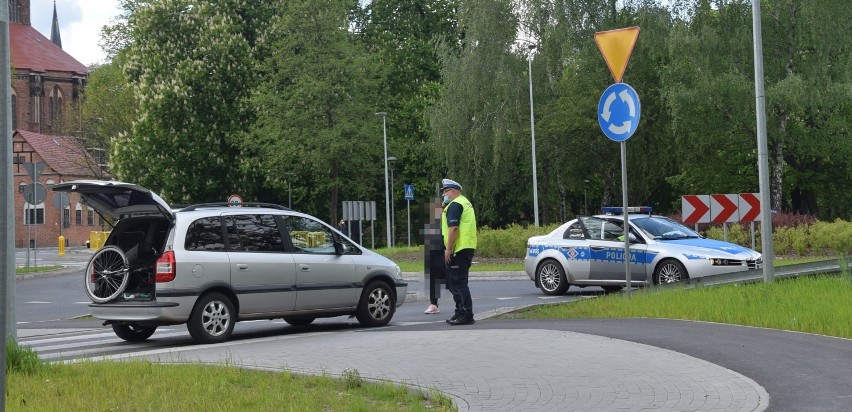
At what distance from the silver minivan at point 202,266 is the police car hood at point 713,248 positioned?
7.49 meters

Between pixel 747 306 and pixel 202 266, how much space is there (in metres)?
6.51

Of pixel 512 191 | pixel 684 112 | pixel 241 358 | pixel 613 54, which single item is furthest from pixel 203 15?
pixel 241 358

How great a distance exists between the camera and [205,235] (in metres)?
14.1

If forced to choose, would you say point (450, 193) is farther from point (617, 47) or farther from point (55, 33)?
point (55, 33)

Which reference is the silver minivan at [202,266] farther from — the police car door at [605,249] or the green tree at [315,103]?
the green tree at [315,103]

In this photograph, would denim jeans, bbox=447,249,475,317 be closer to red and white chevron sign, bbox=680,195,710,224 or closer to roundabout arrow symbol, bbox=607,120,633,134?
roundabout arrow symbol, bbox=607,120,633,134

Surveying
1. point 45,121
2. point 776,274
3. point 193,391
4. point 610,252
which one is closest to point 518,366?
point 193,391

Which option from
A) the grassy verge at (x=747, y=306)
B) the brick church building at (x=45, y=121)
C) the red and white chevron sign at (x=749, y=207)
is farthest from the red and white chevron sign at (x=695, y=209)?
the brick church building at (x=45, y=121)

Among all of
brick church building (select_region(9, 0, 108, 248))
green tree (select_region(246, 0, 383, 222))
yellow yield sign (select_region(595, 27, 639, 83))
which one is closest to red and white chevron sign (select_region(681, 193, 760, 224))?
yellow yield sign (select_region(595, 27, 639, 83))

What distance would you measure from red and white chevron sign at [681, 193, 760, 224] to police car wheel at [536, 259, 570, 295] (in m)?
3.39

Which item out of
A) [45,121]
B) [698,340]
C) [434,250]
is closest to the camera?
[698,340]

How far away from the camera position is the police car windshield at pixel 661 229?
2095 cm

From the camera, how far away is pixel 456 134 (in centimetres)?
5297

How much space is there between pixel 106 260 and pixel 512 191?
4498cm
